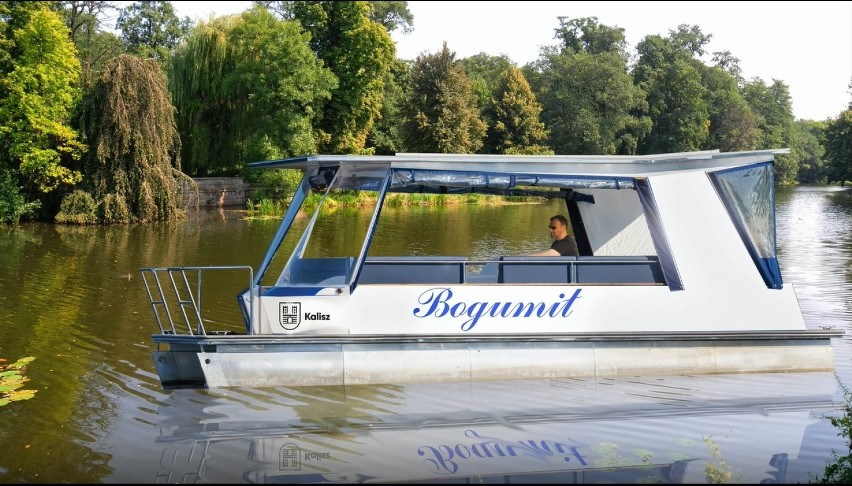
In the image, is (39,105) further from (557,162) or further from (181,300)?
(557,162)

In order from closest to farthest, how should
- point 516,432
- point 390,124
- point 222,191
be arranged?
point 516,432
point 222,191
point 390,124

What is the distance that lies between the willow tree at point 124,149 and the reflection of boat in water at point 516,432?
22.7 metres

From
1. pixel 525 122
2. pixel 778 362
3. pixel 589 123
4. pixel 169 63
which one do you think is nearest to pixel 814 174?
pixel 589 123

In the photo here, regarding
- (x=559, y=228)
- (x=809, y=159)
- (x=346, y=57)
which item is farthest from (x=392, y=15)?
(x=809, y=159)

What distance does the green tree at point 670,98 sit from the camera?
75312mm

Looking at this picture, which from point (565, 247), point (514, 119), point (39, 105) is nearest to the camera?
point (565, 247)

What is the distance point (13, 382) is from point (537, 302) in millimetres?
6625

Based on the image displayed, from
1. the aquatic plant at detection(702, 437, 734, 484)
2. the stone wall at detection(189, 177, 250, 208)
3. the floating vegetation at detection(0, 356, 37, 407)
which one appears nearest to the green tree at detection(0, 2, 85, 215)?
the stone wall at detection(189, 177, 250, 208)

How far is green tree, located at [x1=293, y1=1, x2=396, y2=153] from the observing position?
149 feet

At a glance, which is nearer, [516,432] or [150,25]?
[516,432]

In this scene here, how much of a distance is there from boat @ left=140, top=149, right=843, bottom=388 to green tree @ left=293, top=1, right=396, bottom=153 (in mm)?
37060

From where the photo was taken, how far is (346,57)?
45812 millimetres

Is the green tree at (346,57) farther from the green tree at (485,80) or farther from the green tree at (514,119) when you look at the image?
the green tree at (514,119)

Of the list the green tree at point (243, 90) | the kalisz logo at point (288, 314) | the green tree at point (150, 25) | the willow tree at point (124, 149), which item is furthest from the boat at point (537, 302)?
the green tree at point (150, 25)
